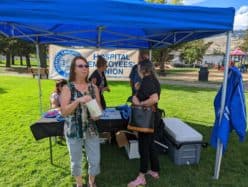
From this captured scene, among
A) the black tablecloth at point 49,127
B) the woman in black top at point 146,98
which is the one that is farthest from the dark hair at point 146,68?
the black tablecloth at point 49,127

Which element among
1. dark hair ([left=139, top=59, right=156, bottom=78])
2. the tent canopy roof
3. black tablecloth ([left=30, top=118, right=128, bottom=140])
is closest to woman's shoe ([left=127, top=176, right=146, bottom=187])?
black tablecloth ([left=30, top=118, right=128, bottom=140])

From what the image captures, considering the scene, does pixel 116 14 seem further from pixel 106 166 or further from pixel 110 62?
pixel 110 62

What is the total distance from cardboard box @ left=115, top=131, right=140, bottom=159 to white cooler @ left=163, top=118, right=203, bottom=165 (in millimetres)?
558

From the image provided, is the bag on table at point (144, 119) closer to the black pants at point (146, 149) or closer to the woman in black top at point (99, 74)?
the black pants at point (146, 149)

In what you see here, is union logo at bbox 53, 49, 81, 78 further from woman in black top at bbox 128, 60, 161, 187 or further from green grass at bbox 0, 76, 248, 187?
woman in black top at bbox 128, 60, 161, 187

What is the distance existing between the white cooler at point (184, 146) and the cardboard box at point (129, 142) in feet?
1.83

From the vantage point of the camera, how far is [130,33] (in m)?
5.54

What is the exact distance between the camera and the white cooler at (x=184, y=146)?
3998 mm

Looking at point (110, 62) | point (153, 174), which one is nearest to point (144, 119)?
point (153, 174)

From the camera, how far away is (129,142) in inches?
167

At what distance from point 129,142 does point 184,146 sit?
0.84 meters

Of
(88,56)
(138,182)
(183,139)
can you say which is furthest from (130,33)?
(88,56)

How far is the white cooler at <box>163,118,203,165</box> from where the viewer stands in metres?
4.00

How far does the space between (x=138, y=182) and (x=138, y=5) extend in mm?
2120
